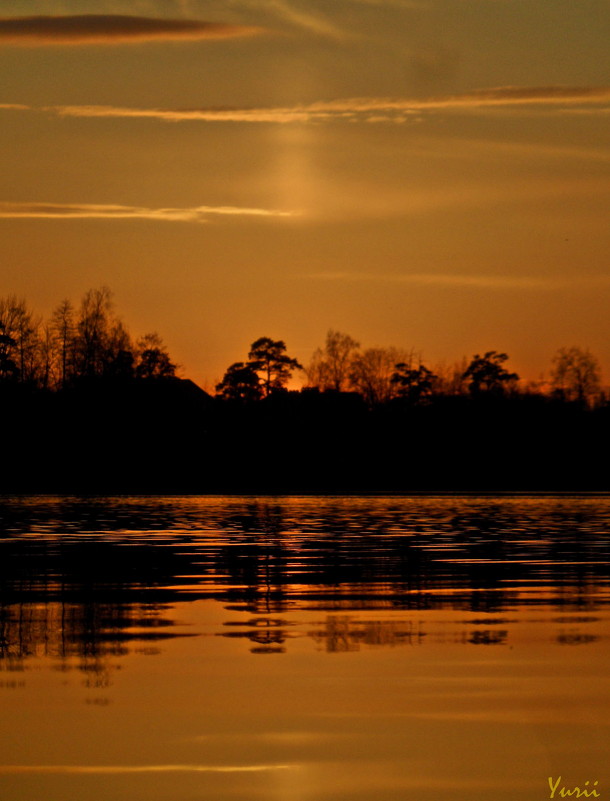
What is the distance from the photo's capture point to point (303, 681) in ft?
39.3

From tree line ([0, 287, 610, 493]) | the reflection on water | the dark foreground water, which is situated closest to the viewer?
the dark foreground water

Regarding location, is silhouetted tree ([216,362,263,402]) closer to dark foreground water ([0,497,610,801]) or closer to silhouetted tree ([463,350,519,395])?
silhouetted tree ([463,350,519,395])

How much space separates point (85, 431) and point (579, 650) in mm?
113099

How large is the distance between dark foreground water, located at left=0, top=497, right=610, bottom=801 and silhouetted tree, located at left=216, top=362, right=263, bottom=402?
406ft

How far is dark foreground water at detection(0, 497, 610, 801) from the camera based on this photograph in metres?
8.93

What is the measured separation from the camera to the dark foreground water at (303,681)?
29.3ft

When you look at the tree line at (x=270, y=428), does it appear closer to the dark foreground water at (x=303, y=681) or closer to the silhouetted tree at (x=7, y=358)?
the silhouetted tree at (x=7, y=358)

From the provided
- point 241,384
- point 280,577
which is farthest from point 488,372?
point 280,577

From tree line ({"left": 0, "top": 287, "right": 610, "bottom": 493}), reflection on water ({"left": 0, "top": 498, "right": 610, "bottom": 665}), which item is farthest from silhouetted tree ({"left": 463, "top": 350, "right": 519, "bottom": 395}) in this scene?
reflection on water ({"left": 0, "top": 498, "right": 610, "bottom": 665})

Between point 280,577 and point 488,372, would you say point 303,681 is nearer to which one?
point 280,577

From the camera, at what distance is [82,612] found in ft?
55.5

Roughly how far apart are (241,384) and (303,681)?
456ft

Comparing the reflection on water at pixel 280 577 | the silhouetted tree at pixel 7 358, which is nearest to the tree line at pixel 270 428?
the silhouetted tree at pixel 7 358

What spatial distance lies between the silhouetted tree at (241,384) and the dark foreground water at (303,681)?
406 feet
